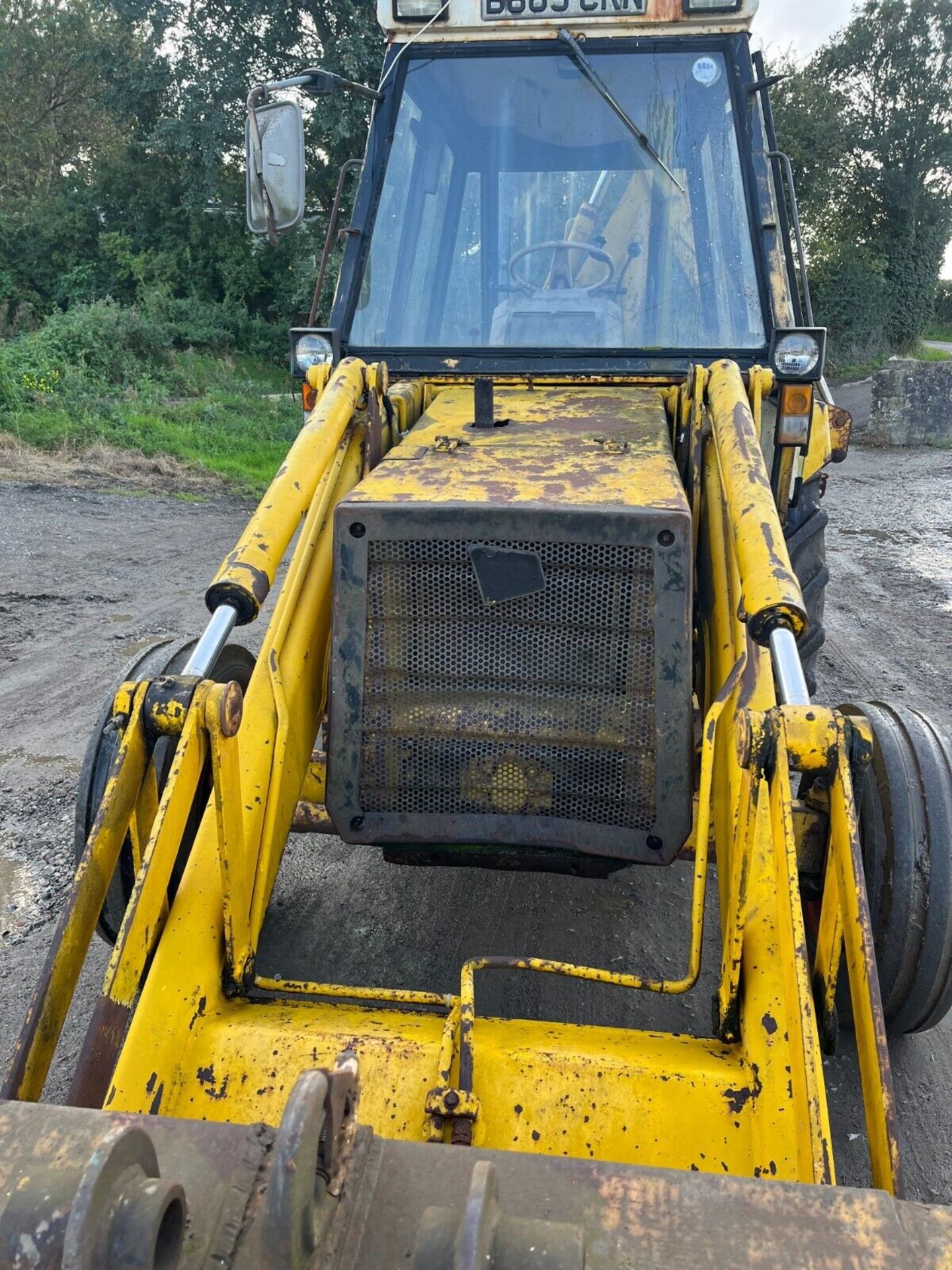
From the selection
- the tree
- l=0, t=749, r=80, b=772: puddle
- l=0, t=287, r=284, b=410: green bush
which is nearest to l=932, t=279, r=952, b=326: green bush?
the tree

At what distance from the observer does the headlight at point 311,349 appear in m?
3.53

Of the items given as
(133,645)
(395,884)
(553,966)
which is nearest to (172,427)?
(133,645)

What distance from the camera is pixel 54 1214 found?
3.17 feet

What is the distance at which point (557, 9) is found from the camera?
3486mm

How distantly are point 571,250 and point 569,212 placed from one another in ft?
0.51

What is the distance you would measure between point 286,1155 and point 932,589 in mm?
7434

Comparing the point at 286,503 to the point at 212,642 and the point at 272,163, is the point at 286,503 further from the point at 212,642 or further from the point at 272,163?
the point at 272,163

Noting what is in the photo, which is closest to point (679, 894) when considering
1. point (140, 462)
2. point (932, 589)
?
point (932, 589)

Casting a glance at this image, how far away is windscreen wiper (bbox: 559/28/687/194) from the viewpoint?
3.46 meters

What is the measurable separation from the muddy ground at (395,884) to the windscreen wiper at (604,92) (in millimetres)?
2713

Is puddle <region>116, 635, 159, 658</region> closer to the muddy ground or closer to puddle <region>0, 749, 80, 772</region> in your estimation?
the muddy ground

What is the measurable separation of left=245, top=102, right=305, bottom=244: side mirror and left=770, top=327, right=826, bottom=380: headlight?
176cm

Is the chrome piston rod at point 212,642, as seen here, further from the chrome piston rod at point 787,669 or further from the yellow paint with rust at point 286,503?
the chrome piston rod at point 787,669

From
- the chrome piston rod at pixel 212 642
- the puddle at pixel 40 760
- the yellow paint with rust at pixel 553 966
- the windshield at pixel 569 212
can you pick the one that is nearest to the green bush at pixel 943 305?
the windshield at pixel 569 212
